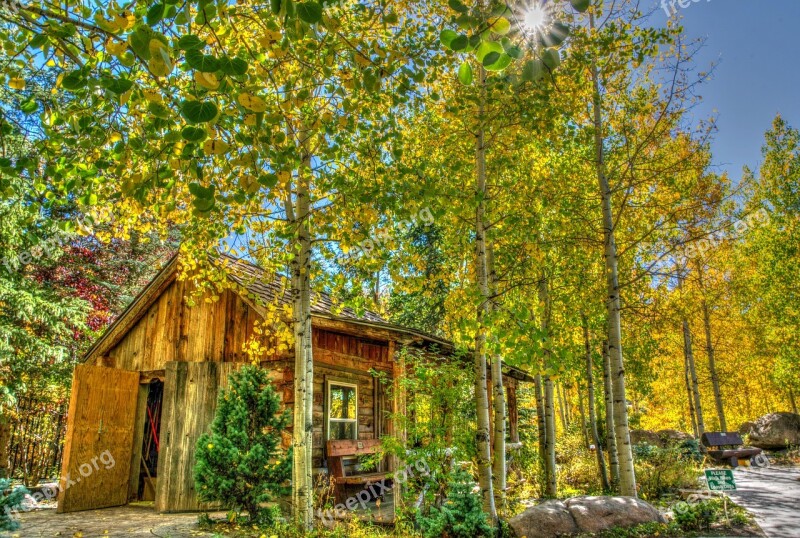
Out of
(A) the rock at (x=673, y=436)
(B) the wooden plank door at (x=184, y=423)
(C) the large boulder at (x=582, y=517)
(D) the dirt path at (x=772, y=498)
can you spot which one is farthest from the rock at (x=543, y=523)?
(A) the rock at (x=673, y=436)

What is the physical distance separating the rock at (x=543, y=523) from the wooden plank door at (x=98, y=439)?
752cm

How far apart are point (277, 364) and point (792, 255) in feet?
57.8

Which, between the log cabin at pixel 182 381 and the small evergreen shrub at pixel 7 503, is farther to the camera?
the log cabin at pixel 182 381

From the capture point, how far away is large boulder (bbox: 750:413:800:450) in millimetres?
18000

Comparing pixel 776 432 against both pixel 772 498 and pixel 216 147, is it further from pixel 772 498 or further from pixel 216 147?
pixel 216 147

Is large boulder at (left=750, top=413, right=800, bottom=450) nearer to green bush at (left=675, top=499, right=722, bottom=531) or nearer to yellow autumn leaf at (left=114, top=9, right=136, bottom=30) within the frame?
green bush at (left=675, top=499, right=722, bottom=531)

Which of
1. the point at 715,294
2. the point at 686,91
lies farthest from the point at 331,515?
the point at 715,294

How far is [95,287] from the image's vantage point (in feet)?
44.2

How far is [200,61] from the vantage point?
1905 millimetres

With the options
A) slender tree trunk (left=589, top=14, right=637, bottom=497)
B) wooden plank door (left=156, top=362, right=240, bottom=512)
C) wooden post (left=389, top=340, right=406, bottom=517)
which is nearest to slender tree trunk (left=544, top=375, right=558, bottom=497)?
slender tree trunk (left=589, top=14, right=637, bottom=497)

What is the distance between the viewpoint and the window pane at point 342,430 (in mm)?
10008

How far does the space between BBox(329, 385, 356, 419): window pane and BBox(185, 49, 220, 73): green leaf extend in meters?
8.87

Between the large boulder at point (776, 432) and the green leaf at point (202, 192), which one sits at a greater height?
the green leaf at point (202, 192)

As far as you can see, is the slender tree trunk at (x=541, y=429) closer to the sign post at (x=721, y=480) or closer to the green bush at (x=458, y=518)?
the sign post at (x=721, y=480)
